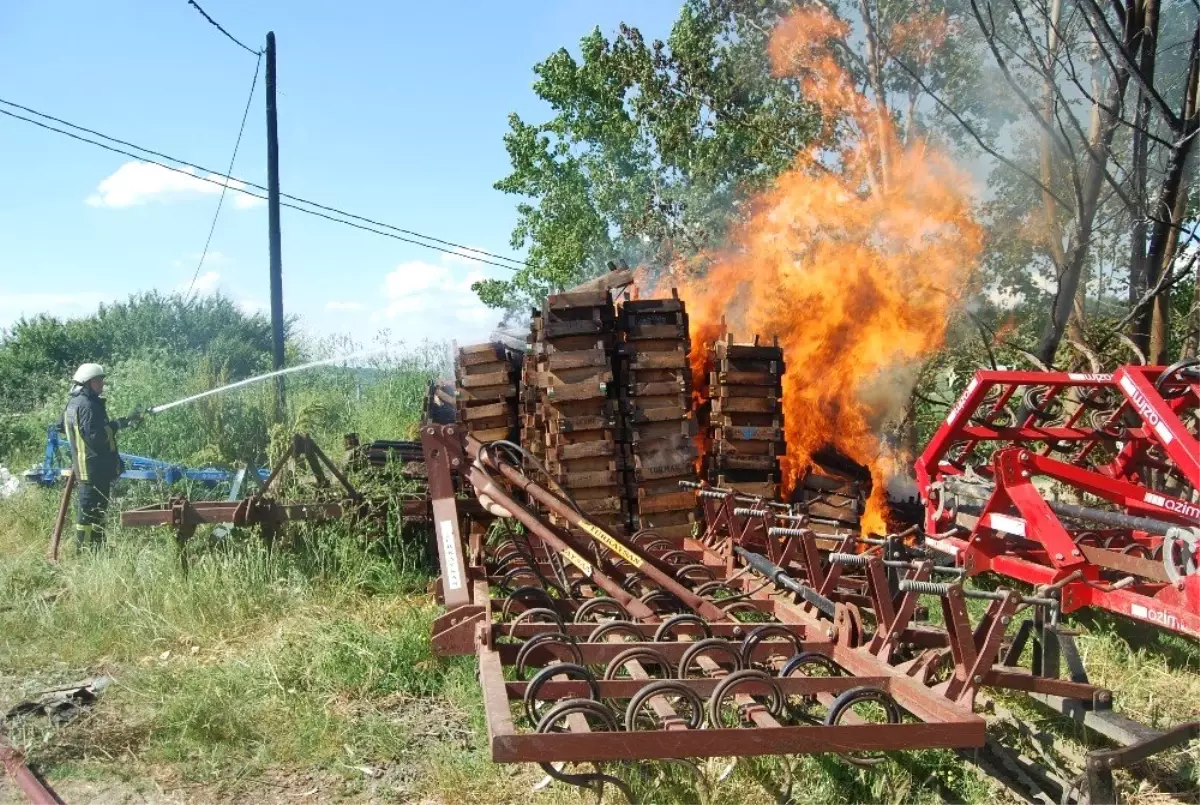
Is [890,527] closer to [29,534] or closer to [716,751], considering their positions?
[716,751]

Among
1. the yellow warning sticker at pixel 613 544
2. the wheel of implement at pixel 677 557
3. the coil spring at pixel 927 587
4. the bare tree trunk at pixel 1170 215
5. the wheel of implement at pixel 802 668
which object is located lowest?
the wheel of implement at pixel 802 668

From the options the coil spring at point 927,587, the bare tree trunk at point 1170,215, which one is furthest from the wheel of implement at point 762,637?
the bare tree trunk at point 1170,215

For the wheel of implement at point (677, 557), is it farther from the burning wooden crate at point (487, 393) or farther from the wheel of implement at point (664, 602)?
the burning wooden crate at point (487, 393)

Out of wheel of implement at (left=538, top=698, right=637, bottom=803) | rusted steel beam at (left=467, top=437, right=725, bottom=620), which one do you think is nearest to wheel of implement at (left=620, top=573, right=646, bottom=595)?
rusted steel beam at (left=467, top=437, right=725, bottom=620)

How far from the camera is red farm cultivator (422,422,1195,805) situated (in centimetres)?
372

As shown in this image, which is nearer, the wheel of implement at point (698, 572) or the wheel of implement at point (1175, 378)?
the wheel of implement at point (1175, 378)

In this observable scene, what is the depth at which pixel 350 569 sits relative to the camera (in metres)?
8.80

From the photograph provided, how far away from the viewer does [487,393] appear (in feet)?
39.6

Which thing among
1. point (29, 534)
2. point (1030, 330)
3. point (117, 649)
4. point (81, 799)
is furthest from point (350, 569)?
point (1030, 330)

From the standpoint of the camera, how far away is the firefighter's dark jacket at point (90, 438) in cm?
1059

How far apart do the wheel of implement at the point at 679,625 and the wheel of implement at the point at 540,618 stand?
545 millimetres

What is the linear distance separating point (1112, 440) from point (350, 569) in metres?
7.05

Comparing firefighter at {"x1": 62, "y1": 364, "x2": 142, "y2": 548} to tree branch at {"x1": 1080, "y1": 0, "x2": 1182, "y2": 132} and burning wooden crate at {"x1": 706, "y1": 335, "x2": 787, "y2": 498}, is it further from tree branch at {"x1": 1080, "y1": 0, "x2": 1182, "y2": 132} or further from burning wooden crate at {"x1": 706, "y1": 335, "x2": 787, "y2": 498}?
tree branch at {"x1": 1080, "y1": 0, "x2": 1182, "y2": 132}

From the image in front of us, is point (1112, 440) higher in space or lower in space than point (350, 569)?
higher
